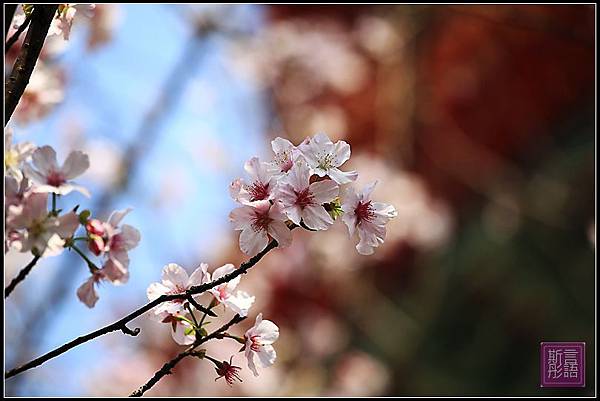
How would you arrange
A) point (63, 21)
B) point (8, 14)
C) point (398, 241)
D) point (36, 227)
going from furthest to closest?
point (398, 241)
point (63, 21)
point (8, 14)
point (36, 227)

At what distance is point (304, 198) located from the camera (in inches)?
23.6

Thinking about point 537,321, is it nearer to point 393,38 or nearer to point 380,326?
point 380,326

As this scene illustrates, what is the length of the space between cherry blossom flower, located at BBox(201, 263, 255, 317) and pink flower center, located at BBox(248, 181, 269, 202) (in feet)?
0.23

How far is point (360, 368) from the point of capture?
3.42 metres

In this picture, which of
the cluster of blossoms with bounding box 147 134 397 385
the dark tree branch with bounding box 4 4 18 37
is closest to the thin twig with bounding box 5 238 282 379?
the cluster of blossoms with bounding box 147 134 397 385

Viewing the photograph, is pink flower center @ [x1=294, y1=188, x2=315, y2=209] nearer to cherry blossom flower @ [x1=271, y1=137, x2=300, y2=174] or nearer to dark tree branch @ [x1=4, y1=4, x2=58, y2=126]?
cherry blossom flower @ [x1=271, y1=137, x2=300, y2=174]

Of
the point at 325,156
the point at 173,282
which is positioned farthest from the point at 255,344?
the point at 325,156

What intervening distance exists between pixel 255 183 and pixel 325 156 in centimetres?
7

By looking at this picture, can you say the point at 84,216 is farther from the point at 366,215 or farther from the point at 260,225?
the point at 366,215

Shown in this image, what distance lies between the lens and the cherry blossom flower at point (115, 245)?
0.59 metres

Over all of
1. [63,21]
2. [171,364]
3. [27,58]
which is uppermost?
[63,21]

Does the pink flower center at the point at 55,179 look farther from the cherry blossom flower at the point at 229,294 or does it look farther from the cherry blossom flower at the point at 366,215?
the cherry blossom flower at the point at 366,215

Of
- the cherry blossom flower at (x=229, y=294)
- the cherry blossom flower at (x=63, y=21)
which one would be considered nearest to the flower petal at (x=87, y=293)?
the cherry blossom flower at (x=229, y=294)

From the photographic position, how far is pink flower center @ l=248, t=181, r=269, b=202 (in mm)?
613
